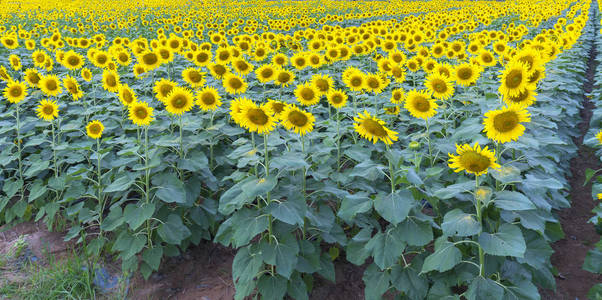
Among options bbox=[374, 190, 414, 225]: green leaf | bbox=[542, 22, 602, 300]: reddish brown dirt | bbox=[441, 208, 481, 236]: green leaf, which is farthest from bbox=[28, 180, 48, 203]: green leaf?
bbox=[542, 22, 602, 300]: reddish brown dirt

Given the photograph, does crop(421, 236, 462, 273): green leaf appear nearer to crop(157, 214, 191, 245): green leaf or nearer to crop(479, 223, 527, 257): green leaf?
crop(479, 223, 527, 257): green leaf

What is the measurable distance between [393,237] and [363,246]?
0.31 metres

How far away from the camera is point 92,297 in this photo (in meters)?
3.58

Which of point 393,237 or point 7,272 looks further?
point 7,272

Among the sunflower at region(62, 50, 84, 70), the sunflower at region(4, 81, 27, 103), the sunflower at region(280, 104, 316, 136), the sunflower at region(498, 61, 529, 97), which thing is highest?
the sunflower at region(498, 61, 529, 97)

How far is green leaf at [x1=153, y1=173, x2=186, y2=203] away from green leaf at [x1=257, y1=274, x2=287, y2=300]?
89cm

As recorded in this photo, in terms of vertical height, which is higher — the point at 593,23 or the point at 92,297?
the point at 92,297

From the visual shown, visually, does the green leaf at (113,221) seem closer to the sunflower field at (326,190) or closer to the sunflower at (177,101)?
the sunflower field at (326,190)

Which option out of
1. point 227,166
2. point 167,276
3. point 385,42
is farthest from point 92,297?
point 385,42

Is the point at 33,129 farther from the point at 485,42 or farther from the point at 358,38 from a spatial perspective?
the point at 485,42

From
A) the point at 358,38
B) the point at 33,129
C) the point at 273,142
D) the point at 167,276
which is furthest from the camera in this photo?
the point at 358,38

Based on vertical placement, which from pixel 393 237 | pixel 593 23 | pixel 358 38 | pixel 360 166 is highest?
pixel 360 166

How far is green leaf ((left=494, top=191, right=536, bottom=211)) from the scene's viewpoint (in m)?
2.51

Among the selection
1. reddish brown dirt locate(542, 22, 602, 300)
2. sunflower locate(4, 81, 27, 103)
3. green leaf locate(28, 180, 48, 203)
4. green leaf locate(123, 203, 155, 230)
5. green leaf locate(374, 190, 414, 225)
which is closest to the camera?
green leaf locate(374, 190, 414, 225)
